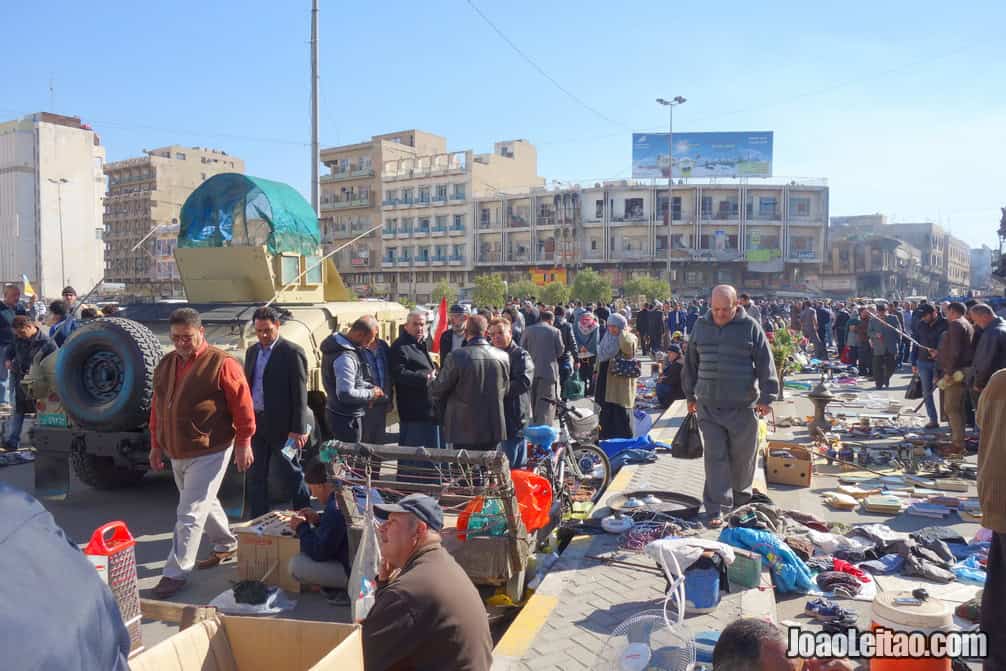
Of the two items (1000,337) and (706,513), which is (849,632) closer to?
(706,513)

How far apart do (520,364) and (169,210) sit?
84937mm

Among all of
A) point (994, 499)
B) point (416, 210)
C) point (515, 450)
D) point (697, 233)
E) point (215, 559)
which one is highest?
point (416, 210)

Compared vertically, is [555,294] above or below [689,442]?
above

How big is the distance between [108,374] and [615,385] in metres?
5.29

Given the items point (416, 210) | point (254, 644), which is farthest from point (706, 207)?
point (254, 644)

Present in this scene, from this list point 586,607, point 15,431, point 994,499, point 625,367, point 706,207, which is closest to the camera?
point 994,499

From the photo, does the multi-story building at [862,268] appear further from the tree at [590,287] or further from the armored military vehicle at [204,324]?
the armored military vehicle at [204,324]

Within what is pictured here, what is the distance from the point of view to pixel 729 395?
5.98 meters

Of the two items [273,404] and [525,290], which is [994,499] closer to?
[273,404]

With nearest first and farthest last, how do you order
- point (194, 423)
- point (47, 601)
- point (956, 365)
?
1. point (47, 601)
2. point (194, 423)
3. point (956, 365)

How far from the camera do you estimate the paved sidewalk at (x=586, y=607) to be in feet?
13.5

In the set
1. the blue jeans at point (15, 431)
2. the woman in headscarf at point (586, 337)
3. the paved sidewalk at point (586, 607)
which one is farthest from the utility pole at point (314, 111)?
the paved sidewalk at point (586, 607)

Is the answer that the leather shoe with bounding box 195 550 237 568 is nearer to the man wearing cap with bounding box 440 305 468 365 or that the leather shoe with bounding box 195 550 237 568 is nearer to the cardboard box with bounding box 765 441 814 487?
the man wearing cap with bounding box 440 305 468 365

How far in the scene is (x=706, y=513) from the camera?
614cm
